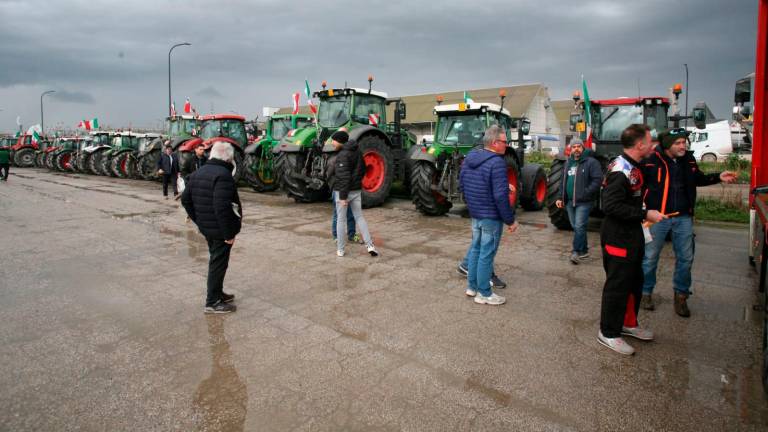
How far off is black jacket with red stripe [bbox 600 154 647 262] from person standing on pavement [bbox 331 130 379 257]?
11.4ft

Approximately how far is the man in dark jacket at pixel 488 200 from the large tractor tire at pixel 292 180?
740 cm

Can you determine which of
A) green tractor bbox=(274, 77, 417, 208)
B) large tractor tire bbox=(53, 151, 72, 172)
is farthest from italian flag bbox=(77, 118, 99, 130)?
green tractor bbox=(274, 77, 417, 208)

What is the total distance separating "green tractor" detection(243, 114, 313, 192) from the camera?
558 inches

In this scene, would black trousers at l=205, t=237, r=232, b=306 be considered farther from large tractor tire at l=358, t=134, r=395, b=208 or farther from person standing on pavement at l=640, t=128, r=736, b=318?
large tractor tire at l=358, t=134, r=395, b=208

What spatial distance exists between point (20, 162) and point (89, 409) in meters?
33.9

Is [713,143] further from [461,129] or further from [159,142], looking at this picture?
[159,142]

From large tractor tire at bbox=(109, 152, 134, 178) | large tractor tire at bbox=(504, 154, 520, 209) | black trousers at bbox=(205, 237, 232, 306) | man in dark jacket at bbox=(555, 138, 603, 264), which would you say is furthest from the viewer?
large tractor tire at bbox=(109, 152, 134, 178)

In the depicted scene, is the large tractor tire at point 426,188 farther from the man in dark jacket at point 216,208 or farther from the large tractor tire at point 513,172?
the man in dark jacket at point 216,208

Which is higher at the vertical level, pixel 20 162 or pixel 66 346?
pixel 20 162

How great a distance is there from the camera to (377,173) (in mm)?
11367

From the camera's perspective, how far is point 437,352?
3645 mm

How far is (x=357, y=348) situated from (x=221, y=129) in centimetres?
1402

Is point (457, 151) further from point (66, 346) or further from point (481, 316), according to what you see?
point (66, 346)

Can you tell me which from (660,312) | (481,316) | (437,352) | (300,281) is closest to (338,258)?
(300,281)
